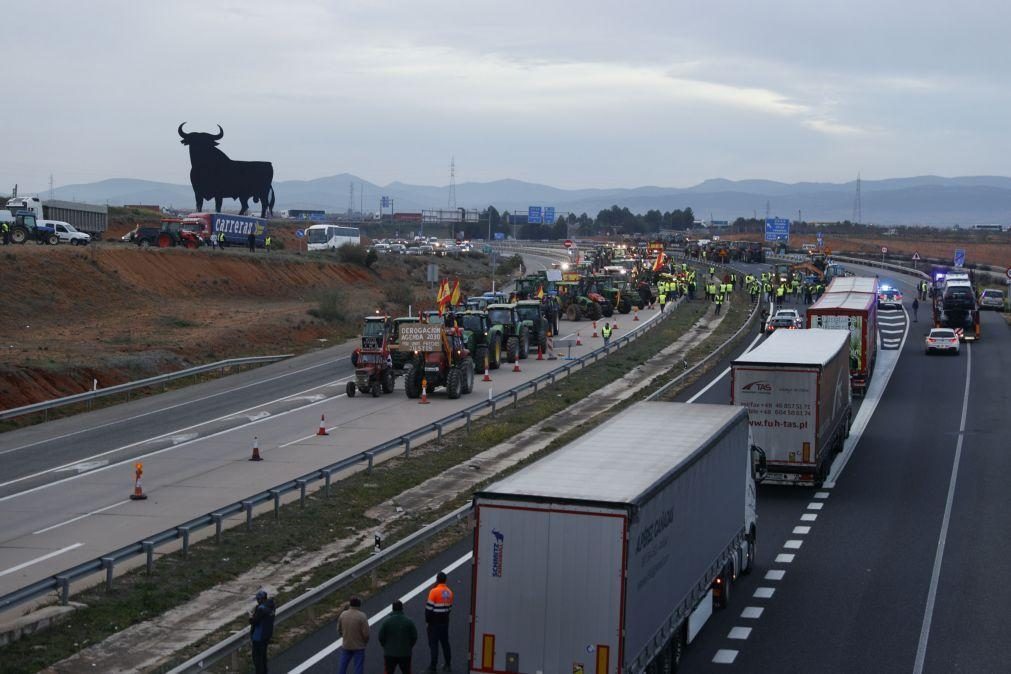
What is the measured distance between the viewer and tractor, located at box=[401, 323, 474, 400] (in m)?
41.0

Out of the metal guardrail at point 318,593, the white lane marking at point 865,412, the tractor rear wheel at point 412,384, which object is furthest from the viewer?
the tractor rear wheel at point 412,384

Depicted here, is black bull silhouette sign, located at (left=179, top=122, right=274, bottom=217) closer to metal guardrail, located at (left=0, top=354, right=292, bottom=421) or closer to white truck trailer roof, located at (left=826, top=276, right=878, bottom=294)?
metal guardrail, located at (left=0, top=354, right=292, bottom=421)

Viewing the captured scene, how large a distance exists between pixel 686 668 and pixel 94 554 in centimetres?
1079

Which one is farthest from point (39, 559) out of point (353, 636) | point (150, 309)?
point (150, 309)

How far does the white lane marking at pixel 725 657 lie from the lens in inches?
658

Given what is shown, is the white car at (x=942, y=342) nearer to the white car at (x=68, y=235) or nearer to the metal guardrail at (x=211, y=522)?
the metal guardrail at (x=211, y=522)

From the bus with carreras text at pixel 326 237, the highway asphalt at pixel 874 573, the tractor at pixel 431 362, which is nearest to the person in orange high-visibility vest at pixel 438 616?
the highway asphalt at pixel 874 573

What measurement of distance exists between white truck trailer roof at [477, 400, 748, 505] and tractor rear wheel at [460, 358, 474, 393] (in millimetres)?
22103

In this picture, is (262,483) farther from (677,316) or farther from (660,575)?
(677,316)


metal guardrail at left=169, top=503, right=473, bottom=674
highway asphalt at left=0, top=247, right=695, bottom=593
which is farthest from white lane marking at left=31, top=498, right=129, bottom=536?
metal guardrail at left=169, top=503, right=473, bottom=674

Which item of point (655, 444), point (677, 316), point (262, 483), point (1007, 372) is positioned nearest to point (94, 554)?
point (262, 483)

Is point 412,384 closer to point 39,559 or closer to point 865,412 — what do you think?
point 865,412

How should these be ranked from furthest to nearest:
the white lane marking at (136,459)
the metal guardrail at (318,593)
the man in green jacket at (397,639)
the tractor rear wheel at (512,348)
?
the tractor rear wheel at (512,348), the white lane marking at (136,459), the metal guardrail at (318,593), the man in green jacket at (397,639)

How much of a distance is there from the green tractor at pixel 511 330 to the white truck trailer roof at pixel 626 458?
30637mm
